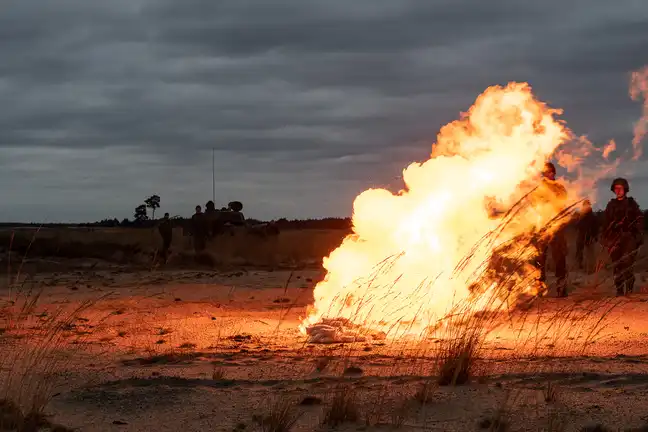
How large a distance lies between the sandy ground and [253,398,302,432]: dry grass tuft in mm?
97

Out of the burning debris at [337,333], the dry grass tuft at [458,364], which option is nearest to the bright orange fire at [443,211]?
the burning debris at [337,333]

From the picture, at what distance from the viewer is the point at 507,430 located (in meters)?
6.19

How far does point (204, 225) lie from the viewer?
95.8 ft

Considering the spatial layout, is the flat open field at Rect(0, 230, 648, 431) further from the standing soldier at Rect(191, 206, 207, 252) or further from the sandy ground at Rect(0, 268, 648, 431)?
the standing soldier at Rect(191, 206, 207, 252)

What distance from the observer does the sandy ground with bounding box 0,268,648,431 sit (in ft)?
22.0

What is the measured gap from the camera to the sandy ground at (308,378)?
670cm

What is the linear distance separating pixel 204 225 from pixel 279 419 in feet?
76.1

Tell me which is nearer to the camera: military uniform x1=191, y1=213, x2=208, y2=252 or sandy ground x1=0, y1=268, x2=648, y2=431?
sandy ground x1=0, y1=268, x2=648, y2=431

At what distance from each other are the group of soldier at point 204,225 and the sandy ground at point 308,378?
13.8 m

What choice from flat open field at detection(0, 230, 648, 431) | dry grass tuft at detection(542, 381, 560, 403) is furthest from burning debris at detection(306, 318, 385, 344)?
dry grass tuft at detection(542, 381, 560, 403)

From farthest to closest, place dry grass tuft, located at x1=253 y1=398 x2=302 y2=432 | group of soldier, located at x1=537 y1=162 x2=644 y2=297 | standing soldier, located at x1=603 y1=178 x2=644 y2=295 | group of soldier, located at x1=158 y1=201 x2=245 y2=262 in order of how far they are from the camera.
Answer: group of soldier, located at x1=158 y1=201 x2=245 y2=262 → standing soldier, located at x1=603 y1=178 x2=644 y2=295 → group of soldier, located at x1=537 y1=162 x2=644 y2=297 → dry grass tuft, located at x1=253 y1=398 x2=302 y2=432

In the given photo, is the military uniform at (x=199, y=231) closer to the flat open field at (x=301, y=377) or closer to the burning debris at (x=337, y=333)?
the flat open field at (x=301, y=377)

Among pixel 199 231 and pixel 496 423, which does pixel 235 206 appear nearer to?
pixel 199 231

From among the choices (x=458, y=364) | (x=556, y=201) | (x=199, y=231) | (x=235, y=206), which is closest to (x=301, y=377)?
(x=458, y=364)
